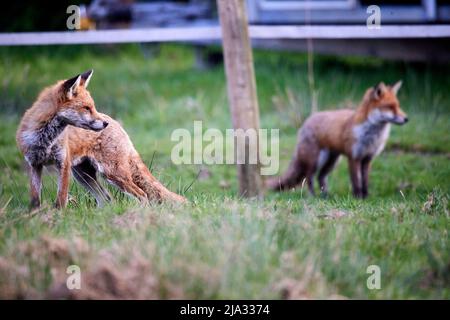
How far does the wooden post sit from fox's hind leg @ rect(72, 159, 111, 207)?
6.77ft

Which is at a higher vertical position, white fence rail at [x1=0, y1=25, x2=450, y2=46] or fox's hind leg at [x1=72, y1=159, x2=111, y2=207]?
white fence rail at [x1=0, y1=25, x2=450, y2=46]

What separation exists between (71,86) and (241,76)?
7.99ft

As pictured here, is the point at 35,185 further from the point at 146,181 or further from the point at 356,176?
the point at 356,176

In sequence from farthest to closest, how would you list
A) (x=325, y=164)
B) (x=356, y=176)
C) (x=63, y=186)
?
(x=325, y=164) < (x=356, y=176) < (x=63, y=186)

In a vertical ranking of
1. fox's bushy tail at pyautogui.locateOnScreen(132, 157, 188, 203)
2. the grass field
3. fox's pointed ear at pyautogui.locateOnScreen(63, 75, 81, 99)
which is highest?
fox's pointed ear at pyautogui.locateOnScreen(63, 75, 81, 99)

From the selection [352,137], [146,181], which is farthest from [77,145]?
→ [352,137]

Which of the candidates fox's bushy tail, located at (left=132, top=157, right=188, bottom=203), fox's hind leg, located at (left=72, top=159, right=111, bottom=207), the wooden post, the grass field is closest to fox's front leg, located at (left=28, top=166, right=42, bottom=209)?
the grass field

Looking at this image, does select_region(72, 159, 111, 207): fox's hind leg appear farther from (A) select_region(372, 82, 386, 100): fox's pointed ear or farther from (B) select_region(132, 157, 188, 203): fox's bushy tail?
(A) select_region(372, 82, 386, 100): fox's pointed ear

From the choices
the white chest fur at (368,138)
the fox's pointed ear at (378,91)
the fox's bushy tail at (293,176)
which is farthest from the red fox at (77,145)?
the fox's pointed ear at (378,91)

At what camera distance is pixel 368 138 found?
894cm

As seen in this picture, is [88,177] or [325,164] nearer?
[88,177]

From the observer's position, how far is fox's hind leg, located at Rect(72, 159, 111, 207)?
20.1 feet

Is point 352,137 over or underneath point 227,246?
over
